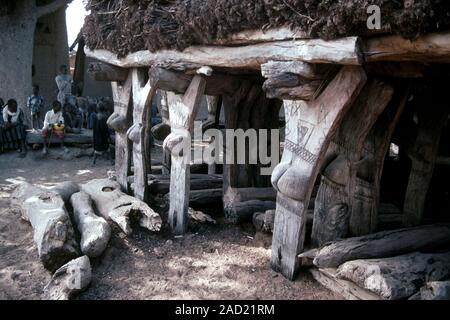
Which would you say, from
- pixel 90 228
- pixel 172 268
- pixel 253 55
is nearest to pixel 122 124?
pixel 90 228

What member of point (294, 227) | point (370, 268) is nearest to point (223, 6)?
point (294, 227)

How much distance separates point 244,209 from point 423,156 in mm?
2245

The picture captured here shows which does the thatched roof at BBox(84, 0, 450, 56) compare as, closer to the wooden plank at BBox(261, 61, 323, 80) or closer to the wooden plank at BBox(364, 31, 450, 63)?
the wooden plank at BBox(364, 31, 450, 63)

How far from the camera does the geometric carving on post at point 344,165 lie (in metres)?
4.05

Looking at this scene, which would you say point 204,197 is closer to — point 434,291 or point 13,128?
point 434,291

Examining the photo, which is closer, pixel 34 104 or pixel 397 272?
pixel 397 272

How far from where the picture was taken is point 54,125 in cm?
1101

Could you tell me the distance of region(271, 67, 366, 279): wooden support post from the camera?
12.3 ft

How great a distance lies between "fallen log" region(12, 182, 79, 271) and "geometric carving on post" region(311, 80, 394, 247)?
8.24ft

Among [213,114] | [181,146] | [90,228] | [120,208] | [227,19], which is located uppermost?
[227,19]

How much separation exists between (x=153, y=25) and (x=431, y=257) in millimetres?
3642

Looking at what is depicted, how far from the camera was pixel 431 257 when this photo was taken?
3.71 meters

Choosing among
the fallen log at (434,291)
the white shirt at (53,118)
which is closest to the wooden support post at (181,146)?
the fallen log at (434,291)

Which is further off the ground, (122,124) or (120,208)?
(122,124)
